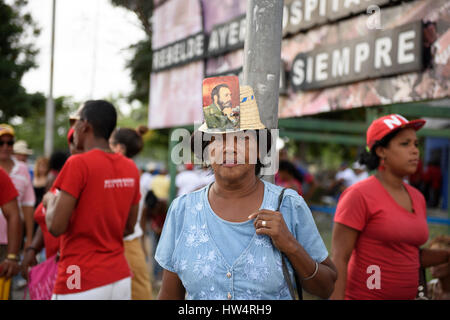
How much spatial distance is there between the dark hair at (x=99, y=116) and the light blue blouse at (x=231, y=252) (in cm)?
142

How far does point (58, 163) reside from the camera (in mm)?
5453

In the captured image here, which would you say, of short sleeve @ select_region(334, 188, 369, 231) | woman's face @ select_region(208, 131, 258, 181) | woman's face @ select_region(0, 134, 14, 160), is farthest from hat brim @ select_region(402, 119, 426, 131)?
woman's face @ select_region(0, 134, 14, 160)

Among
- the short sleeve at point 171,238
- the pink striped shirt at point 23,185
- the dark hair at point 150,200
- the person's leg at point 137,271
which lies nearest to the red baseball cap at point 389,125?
the short sleeve at point 171,238

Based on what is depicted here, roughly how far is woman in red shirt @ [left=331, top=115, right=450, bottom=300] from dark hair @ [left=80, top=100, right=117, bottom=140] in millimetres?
1630

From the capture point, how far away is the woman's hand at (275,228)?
6.46 ft

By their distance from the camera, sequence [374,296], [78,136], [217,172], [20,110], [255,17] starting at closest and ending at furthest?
[217,172] < [255,17] < [374,296] < [78,136] < [20,110]

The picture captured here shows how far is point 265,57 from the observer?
2361 millimetres

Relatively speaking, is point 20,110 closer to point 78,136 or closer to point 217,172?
point 78,136

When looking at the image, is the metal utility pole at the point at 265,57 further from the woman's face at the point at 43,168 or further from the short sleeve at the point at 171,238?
the woman's face at the point at 43,168

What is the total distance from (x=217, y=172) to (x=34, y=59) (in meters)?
18.4

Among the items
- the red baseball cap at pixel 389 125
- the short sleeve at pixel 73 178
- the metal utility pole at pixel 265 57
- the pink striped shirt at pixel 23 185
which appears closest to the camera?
the metal utility pole at pixel 265 57

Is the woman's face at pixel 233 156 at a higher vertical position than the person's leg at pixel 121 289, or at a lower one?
higher

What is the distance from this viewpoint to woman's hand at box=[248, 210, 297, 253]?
1.97 meters
